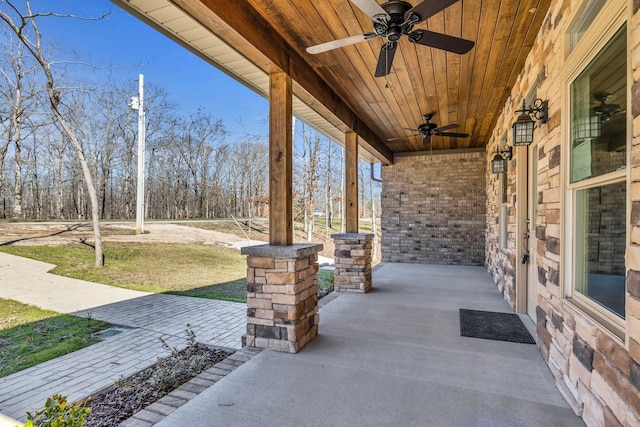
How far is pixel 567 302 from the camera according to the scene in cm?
217

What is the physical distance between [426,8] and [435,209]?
6.72m

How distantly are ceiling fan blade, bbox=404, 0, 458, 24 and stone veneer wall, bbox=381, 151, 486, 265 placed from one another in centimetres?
659

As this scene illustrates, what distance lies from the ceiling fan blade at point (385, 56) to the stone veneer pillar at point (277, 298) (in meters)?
1.77

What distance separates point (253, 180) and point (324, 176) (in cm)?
512

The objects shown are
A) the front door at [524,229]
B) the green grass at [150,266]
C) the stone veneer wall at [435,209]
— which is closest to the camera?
the front door at [524,229]

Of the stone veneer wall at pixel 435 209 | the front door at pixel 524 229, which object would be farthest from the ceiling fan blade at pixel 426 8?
the stone veneer wall at pixel 435 209

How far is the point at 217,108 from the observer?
2116 cm

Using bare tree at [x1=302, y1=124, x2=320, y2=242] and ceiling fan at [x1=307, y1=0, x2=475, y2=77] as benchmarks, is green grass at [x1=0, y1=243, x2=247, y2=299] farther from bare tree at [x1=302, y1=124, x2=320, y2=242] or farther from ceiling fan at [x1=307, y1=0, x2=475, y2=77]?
ceiling fan at [x1=307, y1=0, x2=475, y2=77]

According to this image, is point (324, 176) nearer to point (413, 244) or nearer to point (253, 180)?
point (253, 180)

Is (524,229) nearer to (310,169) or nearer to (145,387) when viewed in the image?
(145,387)

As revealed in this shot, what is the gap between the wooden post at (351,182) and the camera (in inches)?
212

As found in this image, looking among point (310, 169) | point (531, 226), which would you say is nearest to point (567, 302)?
point (531, 226)

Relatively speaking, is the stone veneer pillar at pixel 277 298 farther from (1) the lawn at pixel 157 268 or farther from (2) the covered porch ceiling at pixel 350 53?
(1) the lawn at pixel 157 268

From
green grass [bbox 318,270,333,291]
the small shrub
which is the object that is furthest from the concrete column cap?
green grass [bbox 318,270,333,291]
